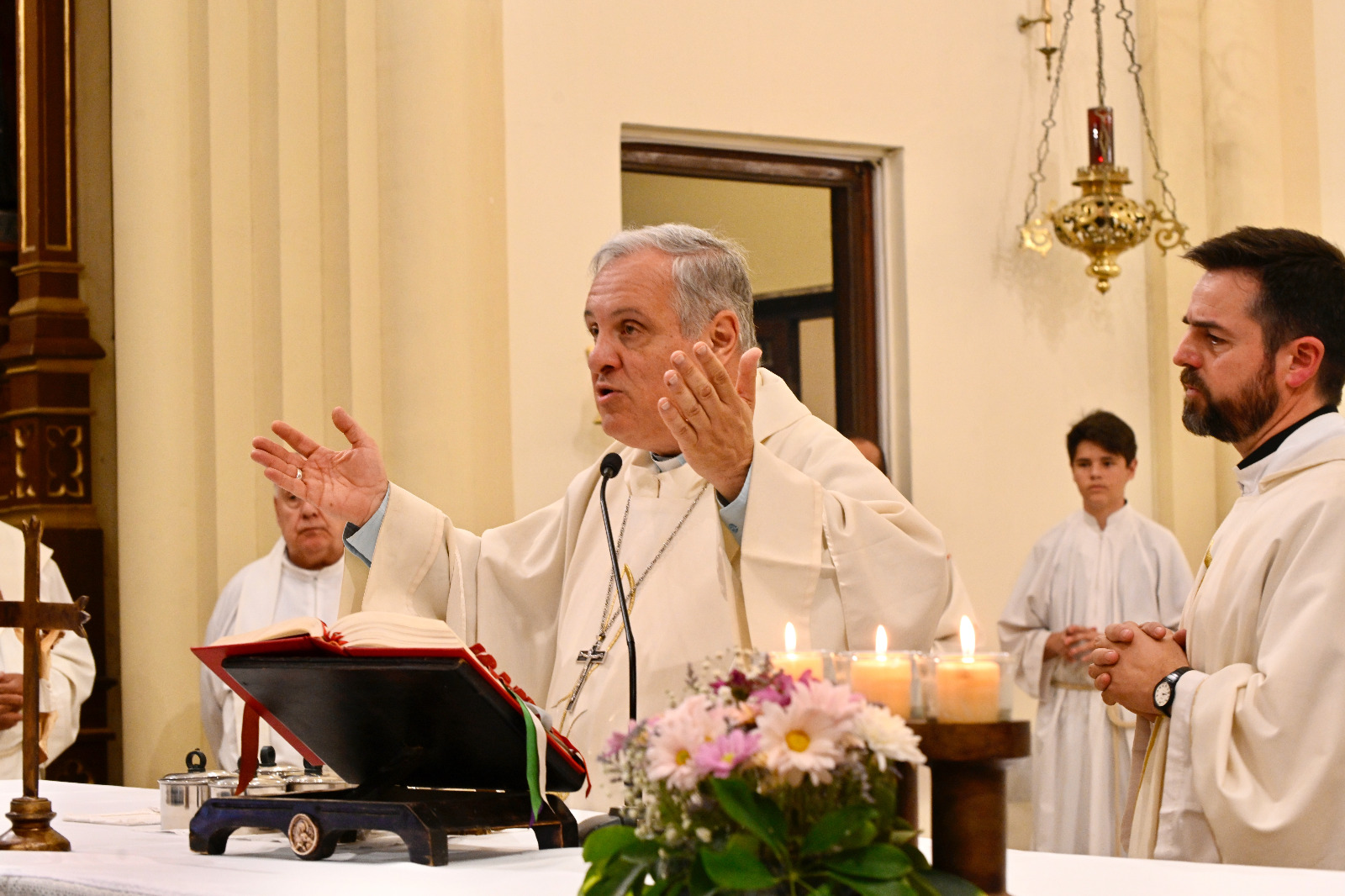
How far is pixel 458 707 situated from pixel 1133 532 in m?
5.13

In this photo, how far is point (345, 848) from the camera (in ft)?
7.89

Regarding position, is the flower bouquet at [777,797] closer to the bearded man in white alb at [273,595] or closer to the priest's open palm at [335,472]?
the priest's open palm at [335,472]

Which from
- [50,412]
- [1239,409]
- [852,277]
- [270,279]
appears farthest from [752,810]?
[852,277]

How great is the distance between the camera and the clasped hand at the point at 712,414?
2.87 meters

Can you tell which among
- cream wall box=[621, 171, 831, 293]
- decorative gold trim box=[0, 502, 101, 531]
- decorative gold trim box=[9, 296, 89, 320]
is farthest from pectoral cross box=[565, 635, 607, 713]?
cream wall box=[621, 171, 831, 293]

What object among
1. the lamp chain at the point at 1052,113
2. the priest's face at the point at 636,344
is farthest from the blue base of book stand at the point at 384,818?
the lamp chain at the point at 1052,113

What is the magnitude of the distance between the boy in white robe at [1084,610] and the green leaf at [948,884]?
5243mm

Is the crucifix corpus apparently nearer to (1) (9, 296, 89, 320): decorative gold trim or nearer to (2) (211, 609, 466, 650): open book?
(2) (211, 609, 466, 650): open book

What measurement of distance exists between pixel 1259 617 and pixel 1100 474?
380 cm

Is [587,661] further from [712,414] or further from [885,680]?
[885,680]

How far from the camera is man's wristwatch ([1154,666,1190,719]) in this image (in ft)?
10.3

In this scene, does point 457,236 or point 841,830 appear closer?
point 841,830

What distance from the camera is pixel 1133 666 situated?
3193 millimetres

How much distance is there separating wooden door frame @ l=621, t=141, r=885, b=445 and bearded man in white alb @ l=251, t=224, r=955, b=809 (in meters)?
3.43
